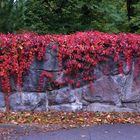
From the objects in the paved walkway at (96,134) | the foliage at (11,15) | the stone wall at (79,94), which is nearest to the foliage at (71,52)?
the stone wall at (79,94)

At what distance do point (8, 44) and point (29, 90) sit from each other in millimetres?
854

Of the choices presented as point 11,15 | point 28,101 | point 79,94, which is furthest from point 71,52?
point 11,15

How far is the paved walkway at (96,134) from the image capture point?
6801mm

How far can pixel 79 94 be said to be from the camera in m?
8.25

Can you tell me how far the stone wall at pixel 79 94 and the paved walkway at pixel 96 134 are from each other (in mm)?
932

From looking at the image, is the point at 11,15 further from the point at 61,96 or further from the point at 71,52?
the point at 61,96

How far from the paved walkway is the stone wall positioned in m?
0.93

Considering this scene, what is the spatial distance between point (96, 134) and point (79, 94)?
1.40 meters

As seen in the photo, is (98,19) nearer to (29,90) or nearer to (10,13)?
(10,13)

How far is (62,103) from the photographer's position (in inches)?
326

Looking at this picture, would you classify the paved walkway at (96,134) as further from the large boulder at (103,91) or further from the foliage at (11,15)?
the foliage at (11,15)

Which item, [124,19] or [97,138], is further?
[124,19]

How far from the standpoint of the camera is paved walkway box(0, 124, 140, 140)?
22.3ft

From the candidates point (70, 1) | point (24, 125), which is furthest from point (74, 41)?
point (70, 1)
